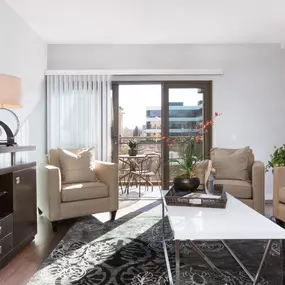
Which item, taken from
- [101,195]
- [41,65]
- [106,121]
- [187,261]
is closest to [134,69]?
[106,121]

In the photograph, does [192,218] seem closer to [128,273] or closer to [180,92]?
[128,273]

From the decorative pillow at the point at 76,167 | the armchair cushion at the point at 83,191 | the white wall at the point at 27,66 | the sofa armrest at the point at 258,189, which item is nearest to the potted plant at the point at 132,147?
the white wall at the point at 27,66

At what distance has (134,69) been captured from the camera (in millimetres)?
4832

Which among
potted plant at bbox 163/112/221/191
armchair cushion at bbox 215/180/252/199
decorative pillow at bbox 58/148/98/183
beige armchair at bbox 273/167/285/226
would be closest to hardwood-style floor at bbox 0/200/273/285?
decorative pillow at bbox 58/148/98/183

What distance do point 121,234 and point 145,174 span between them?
2516mm

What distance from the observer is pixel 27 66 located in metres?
4.04

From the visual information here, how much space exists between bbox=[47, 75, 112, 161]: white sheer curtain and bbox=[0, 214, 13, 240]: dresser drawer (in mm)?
2521

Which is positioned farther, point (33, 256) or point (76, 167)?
point (76, 167)

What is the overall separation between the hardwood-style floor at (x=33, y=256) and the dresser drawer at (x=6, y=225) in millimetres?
273

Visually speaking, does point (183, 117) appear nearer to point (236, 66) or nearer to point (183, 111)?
point (183, 111)

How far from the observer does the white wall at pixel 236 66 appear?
4.89 meters

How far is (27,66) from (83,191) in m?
1.96

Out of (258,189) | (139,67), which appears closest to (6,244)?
(258,189)

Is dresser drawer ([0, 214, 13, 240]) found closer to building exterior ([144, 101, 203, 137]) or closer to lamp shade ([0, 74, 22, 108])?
lamp shade ([0, 74, 22, 108])
